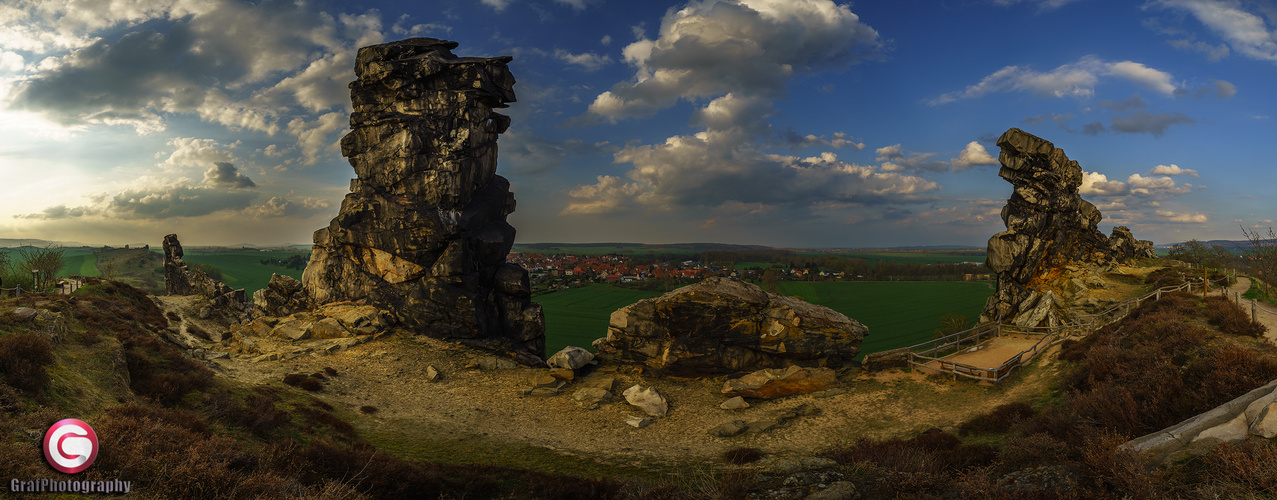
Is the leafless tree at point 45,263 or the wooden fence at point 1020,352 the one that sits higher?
the leafless tree at point 45,263

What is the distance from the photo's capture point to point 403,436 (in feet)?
54.1

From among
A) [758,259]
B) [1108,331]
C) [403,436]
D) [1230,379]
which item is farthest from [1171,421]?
[758,259]

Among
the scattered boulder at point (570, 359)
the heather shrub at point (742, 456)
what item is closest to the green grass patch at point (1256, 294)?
the heather shrub at point (742, 456)

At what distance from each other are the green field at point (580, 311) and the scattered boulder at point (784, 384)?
132 ft

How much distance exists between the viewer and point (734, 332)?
2286cm

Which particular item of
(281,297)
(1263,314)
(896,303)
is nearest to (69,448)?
(281,297)

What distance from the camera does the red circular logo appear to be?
19.4 feet

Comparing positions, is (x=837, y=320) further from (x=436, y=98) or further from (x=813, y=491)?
(x=436, y=98)

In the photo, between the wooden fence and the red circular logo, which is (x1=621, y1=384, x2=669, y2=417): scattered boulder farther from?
the red circular logo

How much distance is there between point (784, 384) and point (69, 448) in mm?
20425

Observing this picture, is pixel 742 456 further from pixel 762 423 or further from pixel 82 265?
pixel 82 265

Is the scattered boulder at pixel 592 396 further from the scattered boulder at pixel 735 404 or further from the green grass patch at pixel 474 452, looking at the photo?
the scattered boulder at pixel 735 404

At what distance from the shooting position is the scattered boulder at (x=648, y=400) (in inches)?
764

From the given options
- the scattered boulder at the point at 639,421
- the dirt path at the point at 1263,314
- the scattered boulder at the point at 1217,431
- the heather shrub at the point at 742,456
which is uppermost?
the dirt path at the point at 1263,314
